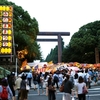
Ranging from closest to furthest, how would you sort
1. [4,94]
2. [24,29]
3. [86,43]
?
[4,94] < [24,29] < [86,43]

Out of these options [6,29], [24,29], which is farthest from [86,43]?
[6,29]

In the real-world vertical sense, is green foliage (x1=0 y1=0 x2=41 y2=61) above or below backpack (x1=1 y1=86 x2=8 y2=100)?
above

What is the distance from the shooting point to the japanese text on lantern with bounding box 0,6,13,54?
3544 cm

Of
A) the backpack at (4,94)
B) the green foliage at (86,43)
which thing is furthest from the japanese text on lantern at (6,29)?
the green foliage at (86,43)

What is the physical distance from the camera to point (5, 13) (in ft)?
117

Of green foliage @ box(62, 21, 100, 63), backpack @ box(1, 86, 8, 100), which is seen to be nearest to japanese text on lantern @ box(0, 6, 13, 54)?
backpack @ box(1, 86, 8, 100)

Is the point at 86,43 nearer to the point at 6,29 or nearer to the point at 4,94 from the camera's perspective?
the point at 6,29

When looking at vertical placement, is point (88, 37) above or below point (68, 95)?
above

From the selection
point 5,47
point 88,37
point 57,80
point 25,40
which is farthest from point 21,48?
point 88,37

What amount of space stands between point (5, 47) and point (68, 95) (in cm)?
2463

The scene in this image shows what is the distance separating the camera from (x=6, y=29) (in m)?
35.6

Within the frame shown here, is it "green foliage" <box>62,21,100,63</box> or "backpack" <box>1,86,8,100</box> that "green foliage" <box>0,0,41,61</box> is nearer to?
"green foliage" <box>62,21,100,63</box>

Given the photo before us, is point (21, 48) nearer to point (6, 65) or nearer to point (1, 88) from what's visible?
point (6, 65)

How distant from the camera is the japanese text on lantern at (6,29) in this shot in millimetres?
35438
